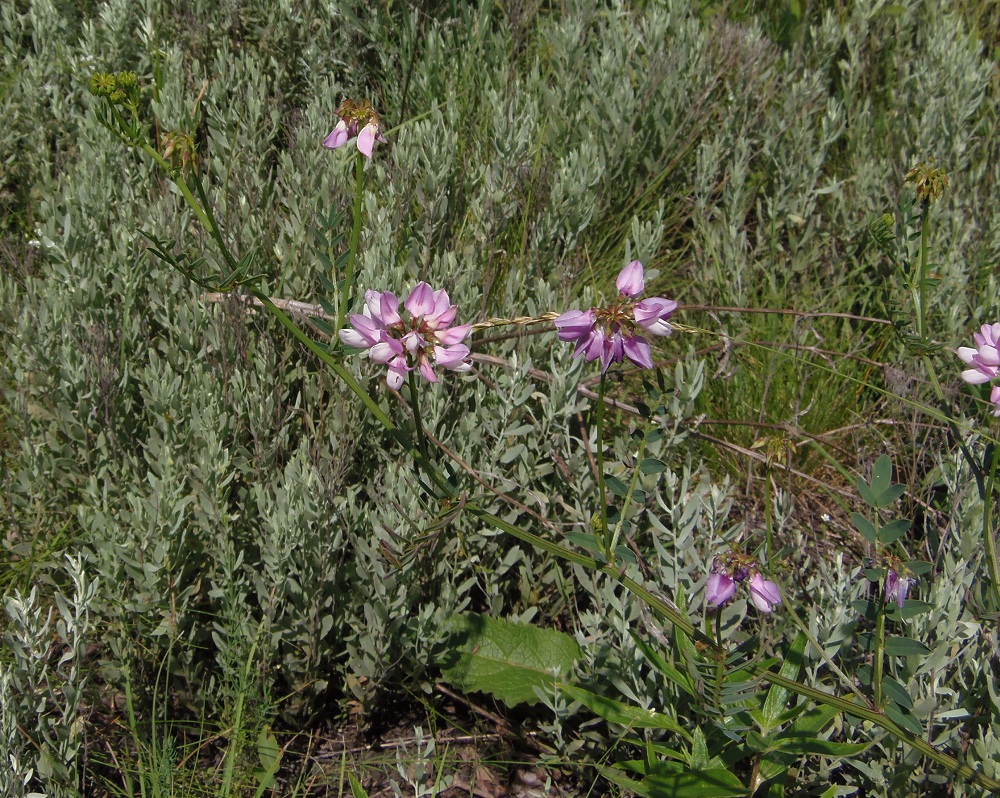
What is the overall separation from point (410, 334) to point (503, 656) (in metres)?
1.17

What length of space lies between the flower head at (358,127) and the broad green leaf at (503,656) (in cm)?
131

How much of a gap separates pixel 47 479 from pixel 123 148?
1.26m

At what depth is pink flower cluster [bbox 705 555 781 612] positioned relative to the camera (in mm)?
1799

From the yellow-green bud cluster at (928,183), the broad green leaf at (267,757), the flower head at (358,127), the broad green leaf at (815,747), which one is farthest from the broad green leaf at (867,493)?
the broad green leaf at (267,757)

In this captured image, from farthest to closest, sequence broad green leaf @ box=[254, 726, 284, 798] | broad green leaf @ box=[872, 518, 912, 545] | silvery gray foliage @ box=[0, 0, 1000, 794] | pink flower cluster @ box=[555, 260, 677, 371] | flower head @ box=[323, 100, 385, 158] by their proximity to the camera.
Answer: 1. silvery gray foliage @ box=[0, 0, 1000, 794]
2. broad green leaf @ box=[254, 726, 284, 798]
3. flower head @ box=[323, 100, 385, 158]
4. broad green leaf @ box=[872, 518, 912, 545]
5. pink flower cluster @ box=[555, 260, 677, 371]

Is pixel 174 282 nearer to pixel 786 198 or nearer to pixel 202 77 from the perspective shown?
pixel 202 77

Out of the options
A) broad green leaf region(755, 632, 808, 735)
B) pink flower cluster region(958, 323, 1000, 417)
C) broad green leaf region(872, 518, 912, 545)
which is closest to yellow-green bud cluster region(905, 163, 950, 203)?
pink flower cluster region(958, 323, 1000, 417)

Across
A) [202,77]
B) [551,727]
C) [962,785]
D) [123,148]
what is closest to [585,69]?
[202,77]

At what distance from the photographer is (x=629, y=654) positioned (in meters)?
2.21

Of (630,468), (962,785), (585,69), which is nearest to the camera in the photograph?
(962,785)

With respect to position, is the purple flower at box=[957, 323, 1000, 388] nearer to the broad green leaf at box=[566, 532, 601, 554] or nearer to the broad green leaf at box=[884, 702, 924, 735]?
the broad green leaf at box=[884, 702, 924, 735]

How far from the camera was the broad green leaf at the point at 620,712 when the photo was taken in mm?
2006

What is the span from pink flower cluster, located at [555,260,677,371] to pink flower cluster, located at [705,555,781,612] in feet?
1.63

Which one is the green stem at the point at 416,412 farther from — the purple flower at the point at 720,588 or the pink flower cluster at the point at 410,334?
the purple flower at the point at 720,588
